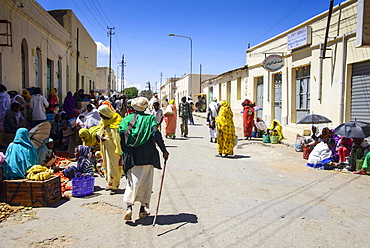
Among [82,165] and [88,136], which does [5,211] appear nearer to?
[82,165]

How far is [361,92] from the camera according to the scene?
1117 centimetres

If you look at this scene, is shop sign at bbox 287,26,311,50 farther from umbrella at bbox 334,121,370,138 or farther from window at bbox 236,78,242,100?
window at bbox 236,78,242,100

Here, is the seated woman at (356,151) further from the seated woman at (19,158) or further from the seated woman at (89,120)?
the seated woman at (19,158)

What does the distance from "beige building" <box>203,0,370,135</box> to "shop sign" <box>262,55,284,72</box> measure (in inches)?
1.8

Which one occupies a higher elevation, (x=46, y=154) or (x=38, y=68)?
(x=38, y=68)

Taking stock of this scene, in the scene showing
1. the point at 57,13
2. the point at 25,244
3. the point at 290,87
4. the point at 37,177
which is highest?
the point at 57,13

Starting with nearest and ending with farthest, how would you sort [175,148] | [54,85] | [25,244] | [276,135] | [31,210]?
[25,244] < [31,210] < [175,148] < [276,135] < [54,85]

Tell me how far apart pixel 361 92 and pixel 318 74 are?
2.44 meters

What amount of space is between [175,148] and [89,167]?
17.0ft

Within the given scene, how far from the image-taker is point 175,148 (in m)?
11.8

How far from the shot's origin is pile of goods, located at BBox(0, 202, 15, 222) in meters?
4.84

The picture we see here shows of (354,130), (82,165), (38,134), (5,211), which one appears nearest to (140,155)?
(5,211)

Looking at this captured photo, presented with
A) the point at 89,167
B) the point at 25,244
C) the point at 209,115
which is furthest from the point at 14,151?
the point at 209,115

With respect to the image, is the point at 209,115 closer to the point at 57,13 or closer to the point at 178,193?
the point at 178,193
